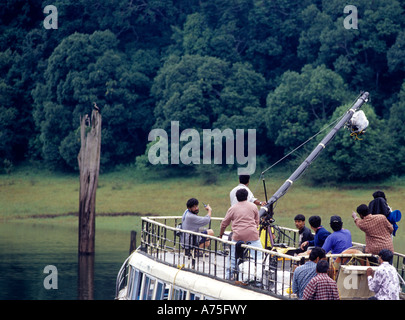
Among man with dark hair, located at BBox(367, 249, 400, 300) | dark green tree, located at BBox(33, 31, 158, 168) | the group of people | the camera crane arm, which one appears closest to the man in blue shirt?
the group of people

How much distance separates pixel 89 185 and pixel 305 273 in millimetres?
22994

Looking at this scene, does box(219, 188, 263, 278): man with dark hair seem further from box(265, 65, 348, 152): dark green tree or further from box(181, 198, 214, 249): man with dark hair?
box(265, 65, 348, 152): dark green tree

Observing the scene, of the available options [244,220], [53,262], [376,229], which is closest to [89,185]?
[53,262]

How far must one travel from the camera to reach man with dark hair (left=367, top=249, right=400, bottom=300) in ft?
42.4

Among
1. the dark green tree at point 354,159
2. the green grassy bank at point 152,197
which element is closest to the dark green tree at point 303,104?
the dark green tree at point 354,159

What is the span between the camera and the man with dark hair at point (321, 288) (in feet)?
40.2

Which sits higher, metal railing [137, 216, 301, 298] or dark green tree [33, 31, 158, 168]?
dark green tree [33, 31, 158, 168]

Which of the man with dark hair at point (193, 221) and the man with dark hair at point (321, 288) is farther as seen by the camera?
the man with dark hair at point (193, 221)

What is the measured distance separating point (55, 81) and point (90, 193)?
2951cm

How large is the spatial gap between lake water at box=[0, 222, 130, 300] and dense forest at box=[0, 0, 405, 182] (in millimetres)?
14897

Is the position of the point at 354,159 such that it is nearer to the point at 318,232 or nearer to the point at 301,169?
the point at 301,169

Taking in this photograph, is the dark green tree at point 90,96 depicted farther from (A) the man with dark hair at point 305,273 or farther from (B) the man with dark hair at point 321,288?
(B) the man with dark hair at point 321,288

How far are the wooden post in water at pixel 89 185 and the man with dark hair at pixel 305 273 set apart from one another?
22393 millimetres

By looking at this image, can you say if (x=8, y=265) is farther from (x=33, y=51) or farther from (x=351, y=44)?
(x=33, y=51)
